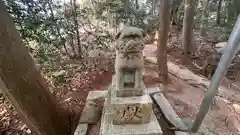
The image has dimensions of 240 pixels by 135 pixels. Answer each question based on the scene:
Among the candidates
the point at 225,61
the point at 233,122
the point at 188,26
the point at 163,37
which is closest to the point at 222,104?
the point at 233,122

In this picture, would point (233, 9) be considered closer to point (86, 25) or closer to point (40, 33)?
point (86, 25)

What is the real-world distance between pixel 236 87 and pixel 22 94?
4763mm

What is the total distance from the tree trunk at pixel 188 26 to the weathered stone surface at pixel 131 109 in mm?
4170

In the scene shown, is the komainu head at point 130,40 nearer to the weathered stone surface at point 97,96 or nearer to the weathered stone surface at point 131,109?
the weathered stone surface at point 131,109

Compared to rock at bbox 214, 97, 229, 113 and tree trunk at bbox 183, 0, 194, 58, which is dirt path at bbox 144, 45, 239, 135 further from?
tree trunk at bbox 183, 0, 194, 58

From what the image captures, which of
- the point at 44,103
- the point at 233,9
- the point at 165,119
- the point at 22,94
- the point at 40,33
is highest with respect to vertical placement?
the point at 233,9

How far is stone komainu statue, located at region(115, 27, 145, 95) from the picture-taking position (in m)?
1.87

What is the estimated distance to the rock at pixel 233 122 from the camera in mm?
2720

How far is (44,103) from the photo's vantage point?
240 cm

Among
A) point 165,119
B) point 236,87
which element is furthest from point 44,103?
point 236,87

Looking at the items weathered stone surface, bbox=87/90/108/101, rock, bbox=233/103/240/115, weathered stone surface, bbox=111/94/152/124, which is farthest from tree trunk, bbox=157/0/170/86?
weathered stone surface, bbox=111/94/152/124

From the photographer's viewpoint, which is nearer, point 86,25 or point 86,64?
point 86,64

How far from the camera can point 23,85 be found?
6.80 feet

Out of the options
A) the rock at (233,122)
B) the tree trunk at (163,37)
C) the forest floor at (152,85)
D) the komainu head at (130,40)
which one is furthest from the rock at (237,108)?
the komainu head at (130,40)
